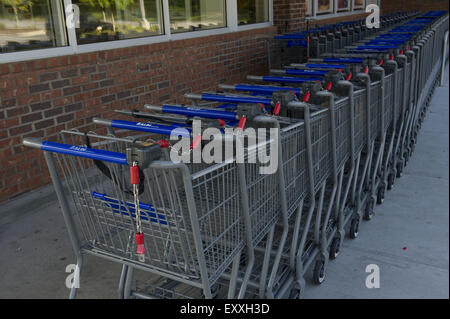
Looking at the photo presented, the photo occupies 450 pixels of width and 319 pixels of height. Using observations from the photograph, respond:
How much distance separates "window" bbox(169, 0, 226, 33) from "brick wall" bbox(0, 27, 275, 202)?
11.8 inches

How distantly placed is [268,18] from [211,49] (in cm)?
208

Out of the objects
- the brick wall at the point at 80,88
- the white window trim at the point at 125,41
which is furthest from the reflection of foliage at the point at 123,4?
the brick wall at the point at 80,88

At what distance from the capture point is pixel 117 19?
195 inches

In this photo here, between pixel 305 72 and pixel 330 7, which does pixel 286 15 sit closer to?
pixel 330 7

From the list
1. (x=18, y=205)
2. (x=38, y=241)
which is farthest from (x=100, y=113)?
(x=38, y=241)

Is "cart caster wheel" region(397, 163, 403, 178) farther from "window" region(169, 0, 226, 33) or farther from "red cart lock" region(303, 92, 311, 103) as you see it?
"window" region(169, 0, 226, 33)

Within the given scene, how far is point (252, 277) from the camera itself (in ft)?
8.54

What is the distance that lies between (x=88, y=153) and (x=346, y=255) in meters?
2.01

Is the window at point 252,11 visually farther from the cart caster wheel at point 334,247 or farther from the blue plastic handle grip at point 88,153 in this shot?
the blue plastic handle grip at point 88,153

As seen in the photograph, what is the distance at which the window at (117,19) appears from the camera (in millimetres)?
4504

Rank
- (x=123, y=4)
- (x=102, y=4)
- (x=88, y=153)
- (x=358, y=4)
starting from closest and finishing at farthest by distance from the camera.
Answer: (x=88, y=153) < (x=102, y=4) < (x=123, y=4) < (x=358, y=4)

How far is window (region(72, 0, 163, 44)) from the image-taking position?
4.50 m

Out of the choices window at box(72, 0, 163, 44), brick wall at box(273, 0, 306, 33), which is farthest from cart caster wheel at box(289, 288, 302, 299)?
brick wall at box(273, 0, 306, 33)

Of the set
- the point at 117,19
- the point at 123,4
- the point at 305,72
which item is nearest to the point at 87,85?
the point at 117,19
